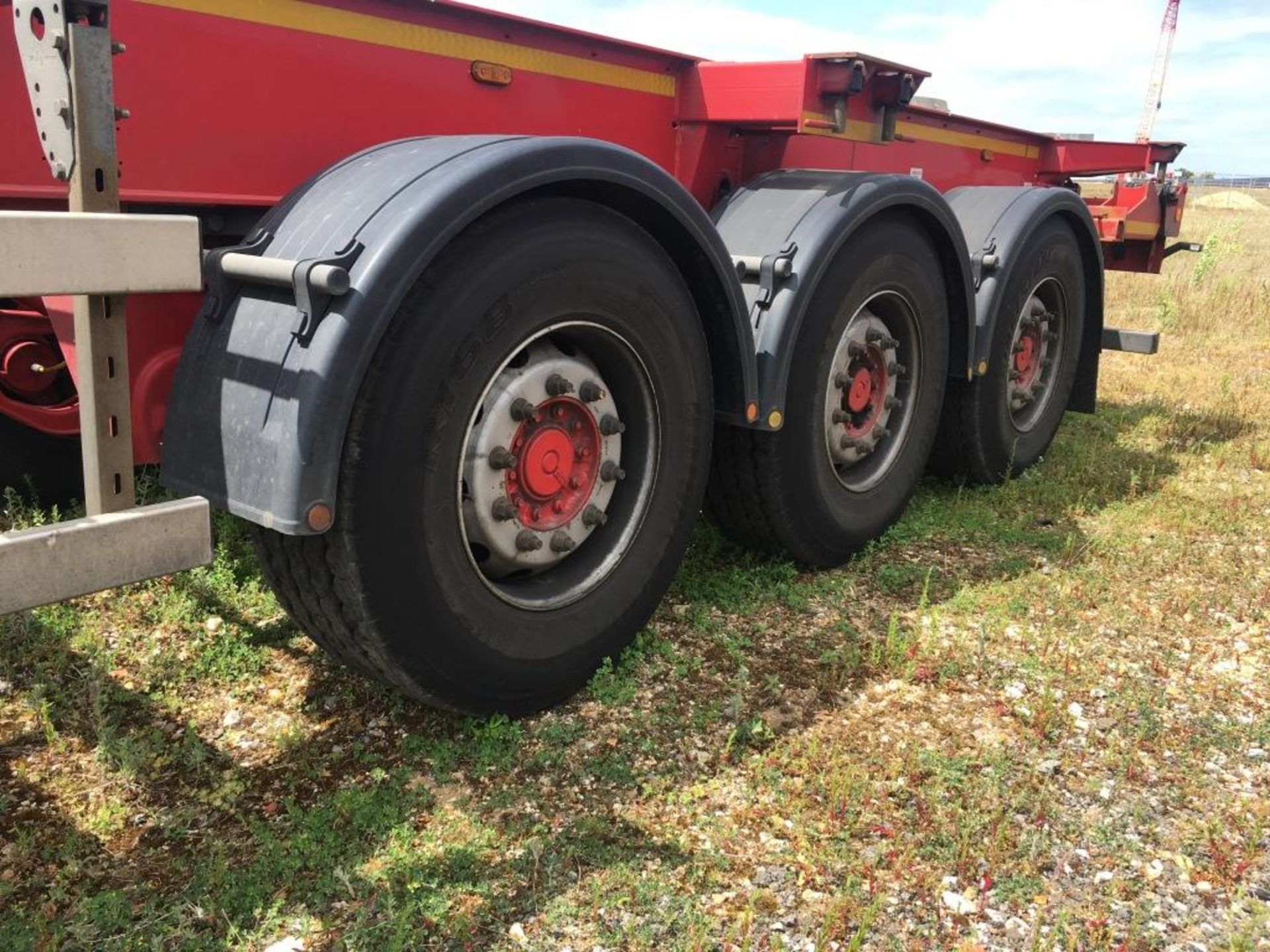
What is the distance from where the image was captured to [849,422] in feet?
11.8

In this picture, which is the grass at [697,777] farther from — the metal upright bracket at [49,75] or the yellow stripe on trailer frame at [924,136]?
the yellow stripe on trailer frame at [924,136]

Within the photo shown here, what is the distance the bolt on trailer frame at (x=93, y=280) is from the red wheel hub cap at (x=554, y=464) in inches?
30.4

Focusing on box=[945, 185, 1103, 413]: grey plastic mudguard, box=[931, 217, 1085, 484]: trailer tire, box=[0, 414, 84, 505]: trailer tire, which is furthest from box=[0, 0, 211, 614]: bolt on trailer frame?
box=[931, 217, 1085, 484]: trailer tire

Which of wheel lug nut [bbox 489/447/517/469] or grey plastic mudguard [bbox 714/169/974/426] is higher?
grey plastic mudguard [bbox 714/169/974/426]

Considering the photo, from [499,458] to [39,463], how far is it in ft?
6.02

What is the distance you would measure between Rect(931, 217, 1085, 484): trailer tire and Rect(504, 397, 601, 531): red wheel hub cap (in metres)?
2.21

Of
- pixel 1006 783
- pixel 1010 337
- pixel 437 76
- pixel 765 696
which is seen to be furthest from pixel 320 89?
pixel 1010 337

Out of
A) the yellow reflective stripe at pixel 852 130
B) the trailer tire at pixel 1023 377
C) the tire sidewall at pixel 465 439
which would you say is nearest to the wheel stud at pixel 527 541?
the tire sidewall at pixel 465 439

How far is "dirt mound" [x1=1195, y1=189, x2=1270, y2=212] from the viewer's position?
40.4 metres

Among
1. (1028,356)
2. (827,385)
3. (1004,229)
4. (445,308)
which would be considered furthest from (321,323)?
(1028,356)

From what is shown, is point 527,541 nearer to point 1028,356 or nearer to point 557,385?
point 557,385

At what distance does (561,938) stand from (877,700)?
1190mm

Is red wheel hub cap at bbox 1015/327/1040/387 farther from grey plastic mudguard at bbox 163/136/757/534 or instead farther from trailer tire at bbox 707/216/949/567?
grey plastic mudguard at bbox 163/136/757/534

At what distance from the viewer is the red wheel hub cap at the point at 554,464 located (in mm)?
2436
